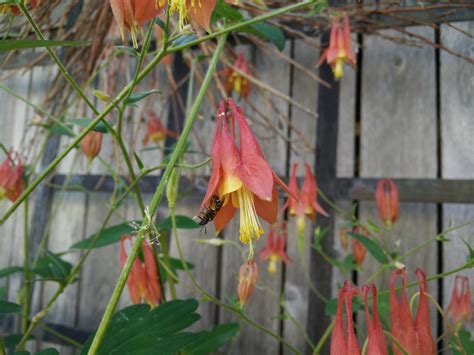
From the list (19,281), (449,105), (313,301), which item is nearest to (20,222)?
(19,281)

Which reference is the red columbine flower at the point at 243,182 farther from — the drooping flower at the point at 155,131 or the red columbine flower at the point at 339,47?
the drooping flower at the point at 155,131

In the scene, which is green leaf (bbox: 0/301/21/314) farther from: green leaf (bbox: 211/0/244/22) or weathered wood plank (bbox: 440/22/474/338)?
weathered wood plank (bbox: 440/22/474/338)

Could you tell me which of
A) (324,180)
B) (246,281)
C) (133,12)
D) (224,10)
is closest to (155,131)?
(324,180)

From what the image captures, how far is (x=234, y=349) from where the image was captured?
1446mm

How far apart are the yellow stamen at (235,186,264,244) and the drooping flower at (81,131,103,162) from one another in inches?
15.8

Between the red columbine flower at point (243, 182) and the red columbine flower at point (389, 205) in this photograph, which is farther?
the red columbine flower at point (389, 205)

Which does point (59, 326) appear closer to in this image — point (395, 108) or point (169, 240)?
A: point (169, 240)

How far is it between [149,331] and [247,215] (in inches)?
7.2

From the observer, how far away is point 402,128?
1320 millimetres

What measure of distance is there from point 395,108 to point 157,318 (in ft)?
3.42

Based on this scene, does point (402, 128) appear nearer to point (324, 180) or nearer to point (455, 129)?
point (455, 129)

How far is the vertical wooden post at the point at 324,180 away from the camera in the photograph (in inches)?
51.8

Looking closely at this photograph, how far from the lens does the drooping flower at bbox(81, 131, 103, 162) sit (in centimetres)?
75

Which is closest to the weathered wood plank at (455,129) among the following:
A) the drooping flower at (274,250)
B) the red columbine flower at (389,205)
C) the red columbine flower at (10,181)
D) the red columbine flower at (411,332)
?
the red columbine flower at (389,205)
